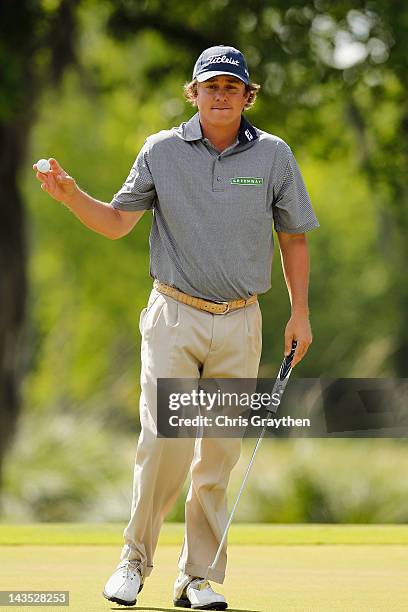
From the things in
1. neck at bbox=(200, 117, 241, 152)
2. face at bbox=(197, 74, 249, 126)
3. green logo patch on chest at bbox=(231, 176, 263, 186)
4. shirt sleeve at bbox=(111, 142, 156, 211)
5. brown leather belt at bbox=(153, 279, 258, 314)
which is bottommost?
brown leather belt at bbox=(153, 279, 258, 314)

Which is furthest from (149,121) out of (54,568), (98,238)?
(54,568)

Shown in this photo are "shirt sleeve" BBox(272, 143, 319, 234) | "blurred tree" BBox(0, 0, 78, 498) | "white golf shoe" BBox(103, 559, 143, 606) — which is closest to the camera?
"white golf shoe" BBox(103, 559, 143, 606)

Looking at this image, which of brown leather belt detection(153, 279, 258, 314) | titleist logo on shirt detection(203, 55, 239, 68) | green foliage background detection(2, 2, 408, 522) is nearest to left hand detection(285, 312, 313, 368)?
brown leather belt detection(153, 279, 258, 314)

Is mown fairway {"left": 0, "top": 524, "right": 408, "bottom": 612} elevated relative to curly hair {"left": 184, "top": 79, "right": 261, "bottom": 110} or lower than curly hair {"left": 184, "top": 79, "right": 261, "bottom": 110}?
lower

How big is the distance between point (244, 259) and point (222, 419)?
56 cm

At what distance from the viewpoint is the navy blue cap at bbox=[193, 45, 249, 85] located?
4727 mm

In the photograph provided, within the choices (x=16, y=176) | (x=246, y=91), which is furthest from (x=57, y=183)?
(x=16, y=176)

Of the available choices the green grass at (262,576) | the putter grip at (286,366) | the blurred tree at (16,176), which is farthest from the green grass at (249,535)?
the blurred tree at (16,176)

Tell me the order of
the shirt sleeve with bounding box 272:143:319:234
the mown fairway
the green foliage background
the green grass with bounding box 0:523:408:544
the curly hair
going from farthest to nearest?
1. the green foliage background
2. the green grass with bounding box 0:523:408:544
3. the curly hair
4. the shirt sleeve with bounding box 272:143:319:234
5. the mown fairway

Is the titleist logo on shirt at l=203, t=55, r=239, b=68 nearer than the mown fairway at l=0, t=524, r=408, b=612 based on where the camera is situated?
No

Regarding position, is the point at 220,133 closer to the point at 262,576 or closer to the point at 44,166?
the point at 44,166

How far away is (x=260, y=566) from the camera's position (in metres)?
5.52

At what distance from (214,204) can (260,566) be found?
1623 mm

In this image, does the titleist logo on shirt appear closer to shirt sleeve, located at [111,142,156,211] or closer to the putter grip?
shirt sleeve, located at [111,142,156,211]
